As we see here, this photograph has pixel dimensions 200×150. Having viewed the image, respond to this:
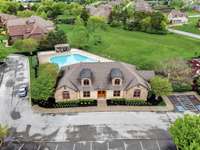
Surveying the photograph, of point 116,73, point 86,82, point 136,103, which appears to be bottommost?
point 136,103

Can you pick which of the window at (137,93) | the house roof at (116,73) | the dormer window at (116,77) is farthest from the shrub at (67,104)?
the window at (137,93)

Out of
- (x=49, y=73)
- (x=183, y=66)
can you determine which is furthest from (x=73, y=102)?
(x=183, y=66)

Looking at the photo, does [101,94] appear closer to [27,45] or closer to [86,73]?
[86,73]

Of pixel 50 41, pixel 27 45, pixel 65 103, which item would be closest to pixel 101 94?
pixel 65 103

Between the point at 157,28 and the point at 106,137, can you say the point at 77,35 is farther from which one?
the point at 106,137

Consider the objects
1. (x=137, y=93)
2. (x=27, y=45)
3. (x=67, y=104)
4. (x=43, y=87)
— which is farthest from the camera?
(x=27, y=45)

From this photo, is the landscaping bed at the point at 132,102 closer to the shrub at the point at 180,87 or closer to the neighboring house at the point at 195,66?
the shrub at the point at 180,87
